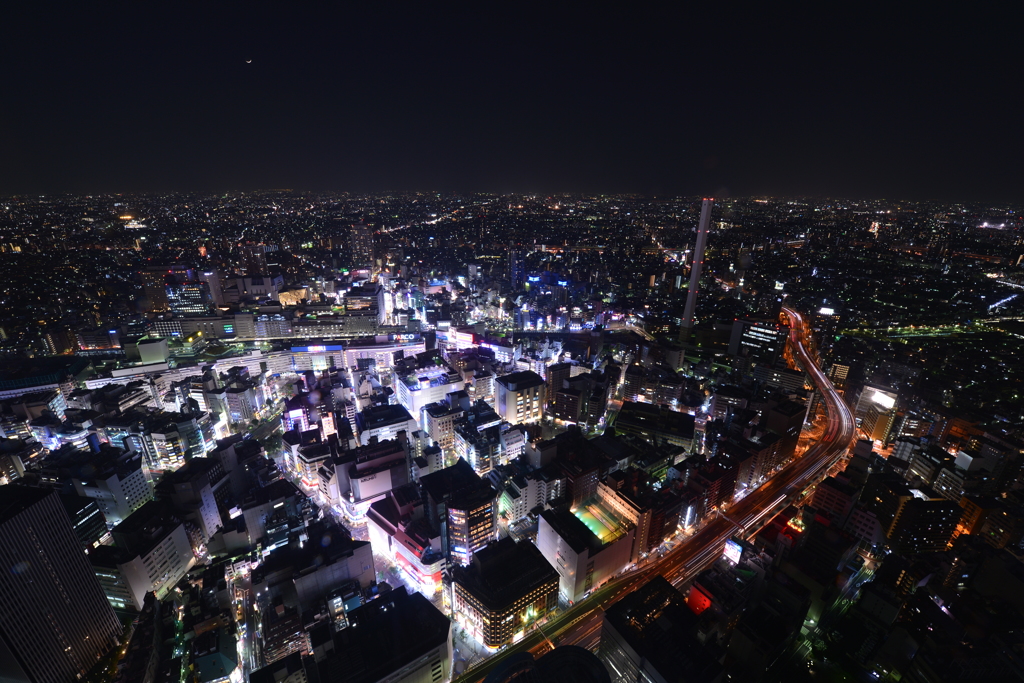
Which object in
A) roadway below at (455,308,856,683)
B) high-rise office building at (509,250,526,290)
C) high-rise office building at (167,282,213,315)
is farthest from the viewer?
high-rise office building at (509,250,526,290)

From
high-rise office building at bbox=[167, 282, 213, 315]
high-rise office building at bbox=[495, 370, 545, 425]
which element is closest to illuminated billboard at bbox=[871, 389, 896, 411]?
high-rise office building at bbox=[495, 370, 545, 425]

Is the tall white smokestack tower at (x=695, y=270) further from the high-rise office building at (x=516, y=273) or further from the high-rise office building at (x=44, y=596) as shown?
the high-rise office building at (x=44, y=596)

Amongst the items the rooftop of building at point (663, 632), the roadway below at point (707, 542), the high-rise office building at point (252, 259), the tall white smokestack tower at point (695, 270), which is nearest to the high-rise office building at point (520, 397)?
the roadway below at point (707, 542)

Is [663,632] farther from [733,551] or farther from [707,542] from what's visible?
[707,542]

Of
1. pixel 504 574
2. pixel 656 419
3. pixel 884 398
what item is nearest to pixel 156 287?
pixel 504 574

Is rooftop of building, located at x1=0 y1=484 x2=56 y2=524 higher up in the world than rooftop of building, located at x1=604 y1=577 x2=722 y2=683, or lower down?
higher up

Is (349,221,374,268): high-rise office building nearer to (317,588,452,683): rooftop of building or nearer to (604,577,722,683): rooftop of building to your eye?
(317,588,452,683): rooftop of building
